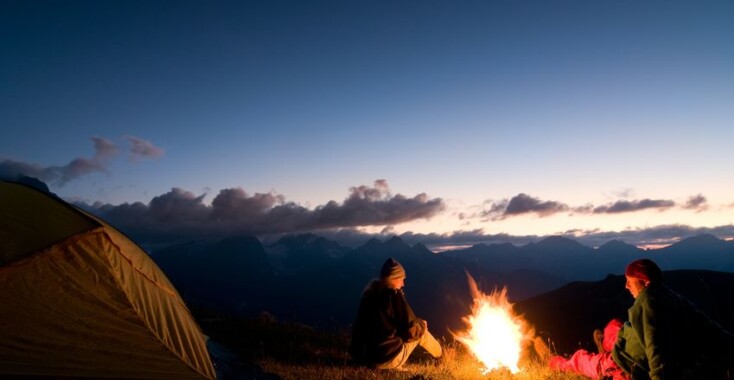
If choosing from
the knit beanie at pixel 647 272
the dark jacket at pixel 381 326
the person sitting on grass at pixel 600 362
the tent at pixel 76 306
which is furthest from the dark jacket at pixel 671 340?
the tent at pixel 76 306

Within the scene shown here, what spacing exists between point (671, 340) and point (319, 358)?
802cm

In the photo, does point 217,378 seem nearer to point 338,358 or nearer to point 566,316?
point 338,358

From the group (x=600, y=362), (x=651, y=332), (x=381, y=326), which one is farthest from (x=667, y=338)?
(x=381, y=326)

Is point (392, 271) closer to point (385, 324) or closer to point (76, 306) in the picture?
point (385, 324)

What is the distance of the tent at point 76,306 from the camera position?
19.8 ft

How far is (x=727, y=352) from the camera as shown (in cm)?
675

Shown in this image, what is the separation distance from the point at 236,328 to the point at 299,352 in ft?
14.9

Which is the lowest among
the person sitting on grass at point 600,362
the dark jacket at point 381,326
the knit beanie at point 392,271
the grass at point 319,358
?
the grass at point 319,358

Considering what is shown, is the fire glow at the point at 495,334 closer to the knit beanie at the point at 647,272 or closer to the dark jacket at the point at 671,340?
the dark jacket at the point at 671,340

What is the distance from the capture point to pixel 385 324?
8.91 metres

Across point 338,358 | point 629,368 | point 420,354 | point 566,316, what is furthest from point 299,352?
point 566,316

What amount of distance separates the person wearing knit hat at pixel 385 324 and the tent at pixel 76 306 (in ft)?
10.9

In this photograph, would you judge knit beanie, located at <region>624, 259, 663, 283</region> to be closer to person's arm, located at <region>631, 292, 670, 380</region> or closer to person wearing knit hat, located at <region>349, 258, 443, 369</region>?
person's arm, located at <region>631, 292, 670, 380</region>

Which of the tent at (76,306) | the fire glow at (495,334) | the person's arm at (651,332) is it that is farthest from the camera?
the fire glow at (495,334)
